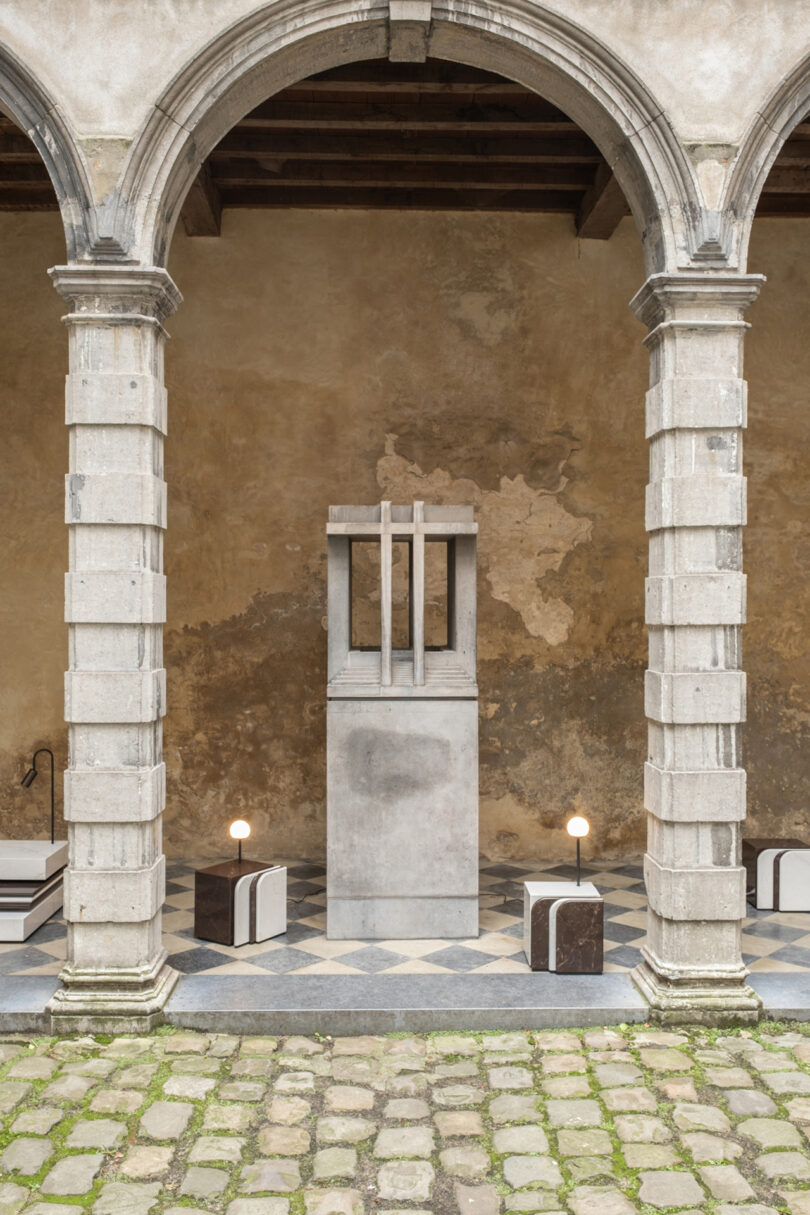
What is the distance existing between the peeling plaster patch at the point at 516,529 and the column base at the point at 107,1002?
4.31 m

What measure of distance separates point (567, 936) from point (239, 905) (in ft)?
6.11

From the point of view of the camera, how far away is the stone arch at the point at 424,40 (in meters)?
5.12

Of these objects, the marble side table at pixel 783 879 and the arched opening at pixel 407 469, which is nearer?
the marble side table at pixel 783 879

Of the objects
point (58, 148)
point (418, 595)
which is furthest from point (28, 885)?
point (58, 148)

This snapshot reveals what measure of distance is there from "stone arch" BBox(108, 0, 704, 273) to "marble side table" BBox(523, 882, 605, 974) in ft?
11.1

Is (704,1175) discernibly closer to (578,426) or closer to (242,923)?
(242,923)

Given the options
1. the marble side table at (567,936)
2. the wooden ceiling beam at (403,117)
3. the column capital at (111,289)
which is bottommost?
the marble side table at (567,936)

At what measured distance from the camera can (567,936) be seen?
554 centimetres

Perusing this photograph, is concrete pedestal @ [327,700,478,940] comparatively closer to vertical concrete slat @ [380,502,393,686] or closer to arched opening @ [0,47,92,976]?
vertical concrete slat @ [380,502,393,686]

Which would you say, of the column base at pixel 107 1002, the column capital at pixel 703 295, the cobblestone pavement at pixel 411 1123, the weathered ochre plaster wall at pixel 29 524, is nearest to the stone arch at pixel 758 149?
the column capital at pixel 703 295

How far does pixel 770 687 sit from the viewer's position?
841 centimetres

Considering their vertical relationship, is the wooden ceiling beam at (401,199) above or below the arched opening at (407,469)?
above

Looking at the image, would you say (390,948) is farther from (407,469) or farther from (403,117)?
(403,117)

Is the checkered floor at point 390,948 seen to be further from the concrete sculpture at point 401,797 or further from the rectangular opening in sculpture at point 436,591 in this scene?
the rectangular opening in sculpture at point 436,591
